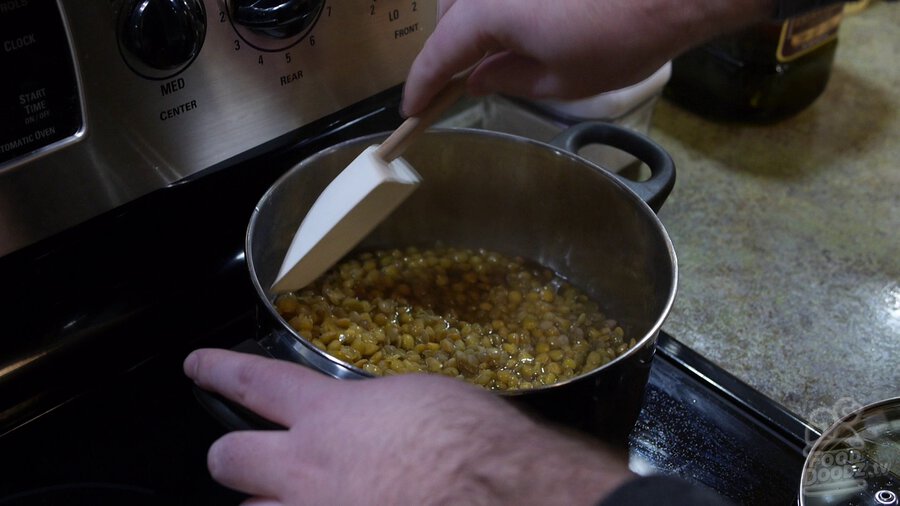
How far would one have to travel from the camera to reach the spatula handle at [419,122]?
62cm

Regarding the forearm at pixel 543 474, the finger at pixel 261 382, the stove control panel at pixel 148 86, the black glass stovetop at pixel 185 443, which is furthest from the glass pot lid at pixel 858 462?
the stove control panel at pixel 148 86

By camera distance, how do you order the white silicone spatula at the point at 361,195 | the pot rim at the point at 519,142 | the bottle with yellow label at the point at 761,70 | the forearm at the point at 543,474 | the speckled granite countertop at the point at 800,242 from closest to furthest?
the forearm at the point at 543,474, the pot rim at the point at 519,142, the white silicone spatula at the point at 361,195, the speckled granite countertop at the point at 800,242, the bottle with yellow label at the point at 761,70

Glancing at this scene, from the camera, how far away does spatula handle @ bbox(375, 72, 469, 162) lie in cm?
62

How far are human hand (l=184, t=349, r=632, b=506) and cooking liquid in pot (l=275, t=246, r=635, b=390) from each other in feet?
0.62

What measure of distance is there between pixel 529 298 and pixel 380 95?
242 millimetres

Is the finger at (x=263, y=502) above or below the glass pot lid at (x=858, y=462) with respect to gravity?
above

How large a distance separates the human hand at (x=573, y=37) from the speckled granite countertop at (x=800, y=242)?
292 mm

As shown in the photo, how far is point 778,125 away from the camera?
42.6 inches

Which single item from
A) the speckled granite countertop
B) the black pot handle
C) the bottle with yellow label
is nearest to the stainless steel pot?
the black pot handle

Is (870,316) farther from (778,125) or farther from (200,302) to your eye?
(200,302)

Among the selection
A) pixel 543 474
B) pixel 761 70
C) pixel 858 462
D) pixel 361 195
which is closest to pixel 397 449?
pixel 543 474

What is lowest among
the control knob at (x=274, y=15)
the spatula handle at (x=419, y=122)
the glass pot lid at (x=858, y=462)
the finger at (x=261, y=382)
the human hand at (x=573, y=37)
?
the glass pot lid at (x=858, y=462)

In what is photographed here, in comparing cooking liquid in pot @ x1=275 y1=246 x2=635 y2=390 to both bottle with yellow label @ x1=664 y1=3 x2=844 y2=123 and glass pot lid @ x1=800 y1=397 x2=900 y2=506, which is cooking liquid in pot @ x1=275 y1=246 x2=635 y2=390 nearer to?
glass pot lid @ x1=800 y1=397 x2=900 y2=506

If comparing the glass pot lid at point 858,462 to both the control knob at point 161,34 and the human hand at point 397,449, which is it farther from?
the control knob at point 161,34
